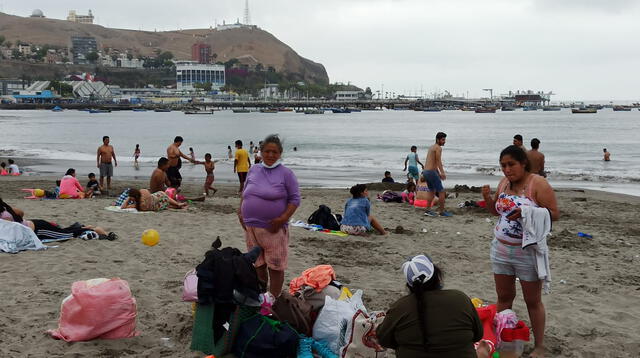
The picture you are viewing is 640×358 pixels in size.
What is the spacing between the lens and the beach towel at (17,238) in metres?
6.68

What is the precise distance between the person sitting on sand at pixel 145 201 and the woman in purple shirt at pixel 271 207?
5.87 metres

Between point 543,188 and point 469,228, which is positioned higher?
point 543,188

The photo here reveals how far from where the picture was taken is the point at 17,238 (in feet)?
22.4

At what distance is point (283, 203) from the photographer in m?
4.74

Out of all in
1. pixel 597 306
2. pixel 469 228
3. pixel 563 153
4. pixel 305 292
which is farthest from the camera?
pixel 563 153

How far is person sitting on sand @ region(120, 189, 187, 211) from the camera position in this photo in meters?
10.2

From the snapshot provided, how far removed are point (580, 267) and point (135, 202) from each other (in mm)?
7095

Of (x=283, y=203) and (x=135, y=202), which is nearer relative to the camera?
(x=283, y=203)

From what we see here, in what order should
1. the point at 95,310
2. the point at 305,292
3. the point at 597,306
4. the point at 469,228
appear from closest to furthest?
the point at 95,310 → the point at 305,292 → the point at 597,306 → the point at 469,228

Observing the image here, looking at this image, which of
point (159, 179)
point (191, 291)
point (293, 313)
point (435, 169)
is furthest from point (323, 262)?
point (159, 179)

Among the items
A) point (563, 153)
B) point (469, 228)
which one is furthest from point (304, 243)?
point (563, 153)

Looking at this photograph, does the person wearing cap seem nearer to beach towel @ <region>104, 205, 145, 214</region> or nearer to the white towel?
the white towel

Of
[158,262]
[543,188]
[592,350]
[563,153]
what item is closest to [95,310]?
[158,262]

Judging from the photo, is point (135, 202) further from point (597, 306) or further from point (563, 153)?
point (563, 153)
